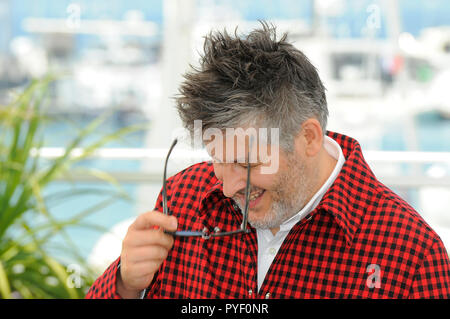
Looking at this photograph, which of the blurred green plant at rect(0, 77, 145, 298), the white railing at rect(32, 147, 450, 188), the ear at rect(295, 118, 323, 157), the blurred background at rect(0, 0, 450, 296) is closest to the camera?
the ear at rect(295, 118, 323, 157)

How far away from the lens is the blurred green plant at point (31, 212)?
5.32ft

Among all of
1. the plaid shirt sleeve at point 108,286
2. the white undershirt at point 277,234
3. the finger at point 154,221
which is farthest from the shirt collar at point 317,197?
the plaid shirt sleeve at point 108,286

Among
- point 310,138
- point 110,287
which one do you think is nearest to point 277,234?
point 310,138

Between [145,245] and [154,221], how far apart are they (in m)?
0.05

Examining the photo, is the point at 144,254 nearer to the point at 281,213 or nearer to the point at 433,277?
the point at 281,213

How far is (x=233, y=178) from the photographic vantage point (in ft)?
3.26

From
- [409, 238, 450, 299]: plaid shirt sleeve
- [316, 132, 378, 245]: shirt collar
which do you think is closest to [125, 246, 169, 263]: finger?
[316, 132, 378, 245]: shirt collar

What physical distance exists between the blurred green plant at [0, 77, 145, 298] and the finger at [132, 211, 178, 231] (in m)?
0.71

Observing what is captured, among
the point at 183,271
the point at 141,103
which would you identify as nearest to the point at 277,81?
the point at 183,271

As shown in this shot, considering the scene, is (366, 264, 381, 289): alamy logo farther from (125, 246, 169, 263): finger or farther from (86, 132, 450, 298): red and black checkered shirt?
(125, 246, 169, 263): finger

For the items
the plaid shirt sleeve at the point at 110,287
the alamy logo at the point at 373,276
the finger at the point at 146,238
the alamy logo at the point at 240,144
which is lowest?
the plaid shirt sleeve at the point at 110,287

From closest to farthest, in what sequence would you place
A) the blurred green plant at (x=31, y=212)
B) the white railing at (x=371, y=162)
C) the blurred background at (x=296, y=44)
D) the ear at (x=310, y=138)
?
the ear at (x=310, y=138) < the blurred green plant at (x=31, y=212) < the white railing at (x=371, y=162) < the blurred background at (x=296, y=44)

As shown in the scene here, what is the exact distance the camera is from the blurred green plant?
1623 millimetres

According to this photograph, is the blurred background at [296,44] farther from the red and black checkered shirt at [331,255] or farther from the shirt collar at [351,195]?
the shirt collar at [351,195]
